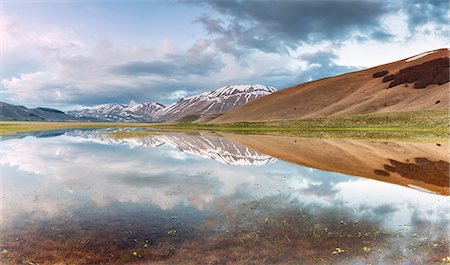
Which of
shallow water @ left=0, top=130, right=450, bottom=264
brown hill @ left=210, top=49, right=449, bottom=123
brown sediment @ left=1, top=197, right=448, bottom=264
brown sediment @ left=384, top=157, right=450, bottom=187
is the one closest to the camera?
brown sediment @ left=1, top=197, right=448, bottom=264

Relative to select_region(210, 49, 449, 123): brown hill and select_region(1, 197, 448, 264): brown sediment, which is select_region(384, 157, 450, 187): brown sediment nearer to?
select_region(1, 197, 448, 264): brown sediment

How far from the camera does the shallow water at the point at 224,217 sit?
10.8 meters

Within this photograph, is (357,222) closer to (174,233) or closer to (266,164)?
(174,233)

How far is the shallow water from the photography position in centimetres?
1077

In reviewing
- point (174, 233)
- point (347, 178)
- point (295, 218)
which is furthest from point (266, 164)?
point (174, 233)

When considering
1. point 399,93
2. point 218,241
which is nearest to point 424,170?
point 218,241

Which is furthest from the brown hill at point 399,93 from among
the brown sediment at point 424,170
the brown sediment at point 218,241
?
the brown sediment at point 218,241

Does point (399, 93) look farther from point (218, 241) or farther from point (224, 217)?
point (218, 241)

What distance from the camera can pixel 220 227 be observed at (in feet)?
43.3

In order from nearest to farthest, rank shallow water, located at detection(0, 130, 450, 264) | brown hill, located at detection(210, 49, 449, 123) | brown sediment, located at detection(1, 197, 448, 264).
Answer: brown sediment, located at detection(1, 197, 448, 264)
shallow water, located at detection(0, 130, 450, 264)
brown hill, located at detection(210, 49, 449, 123)

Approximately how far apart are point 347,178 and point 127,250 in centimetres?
1854

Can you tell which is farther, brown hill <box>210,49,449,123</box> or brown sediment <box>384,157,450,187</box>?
brown hill <box>210,49,449,123</box>

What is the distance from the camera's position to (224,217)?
14.6 metres

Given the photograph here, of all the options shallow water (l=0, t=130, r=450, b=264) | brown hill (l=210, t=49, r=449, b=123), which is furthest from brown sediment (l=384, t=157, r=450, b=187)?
brown hill (l=210, t=49, r=449, b=123)
